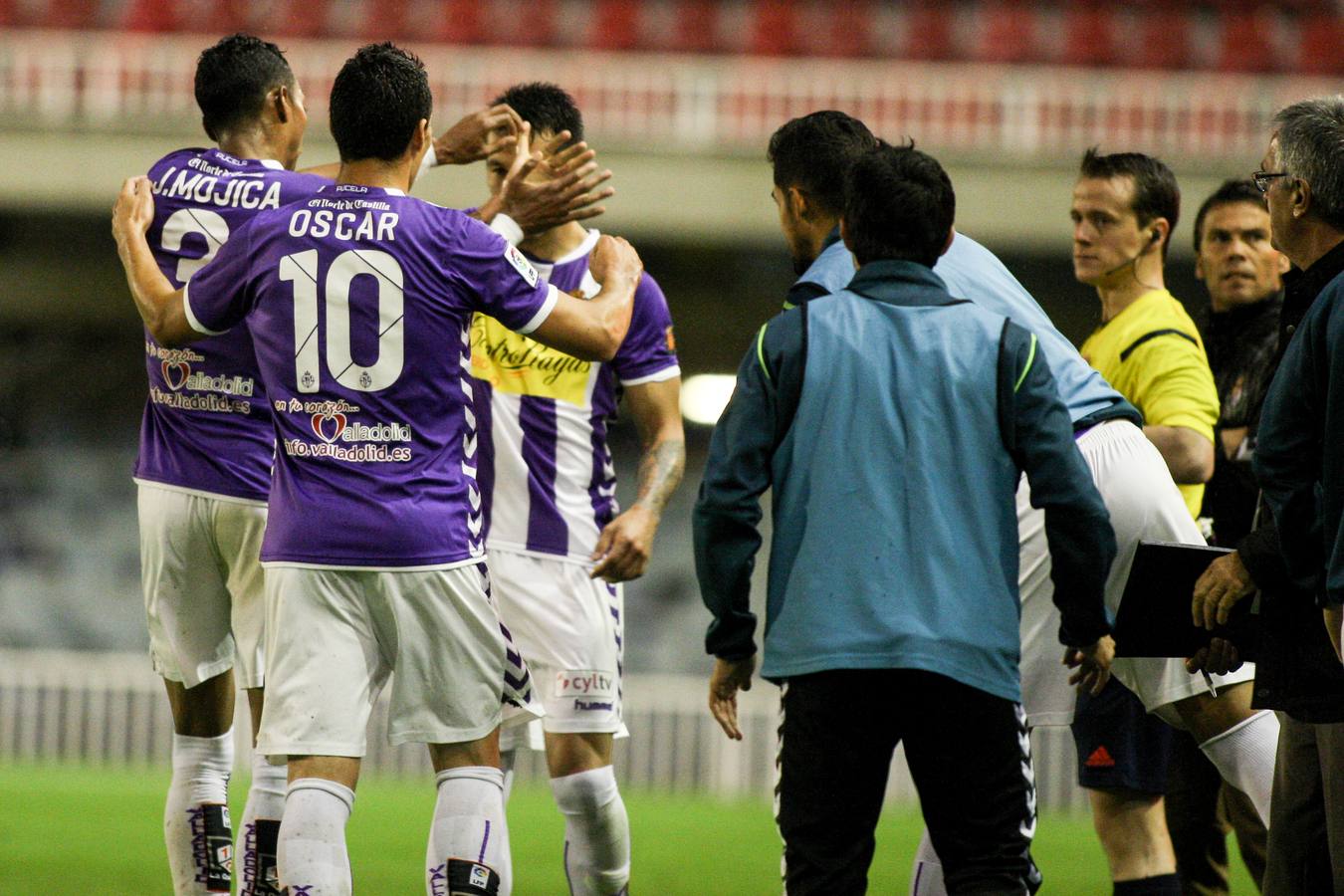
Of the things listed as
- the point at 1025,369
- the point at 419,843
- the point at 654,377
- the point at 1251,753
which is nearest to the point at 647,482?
the point at 654,377

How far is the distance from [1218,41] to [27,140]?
10.6m

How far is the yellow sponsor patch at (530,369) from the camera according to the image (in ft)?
14.6

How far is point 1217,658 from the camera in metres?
3.35

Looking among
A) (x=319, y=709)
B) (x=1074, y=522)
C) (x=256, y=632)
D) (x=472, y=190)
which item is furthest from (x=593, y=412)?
(x=472, y=190)

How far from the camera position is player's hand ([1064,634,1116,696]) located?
3145 mm

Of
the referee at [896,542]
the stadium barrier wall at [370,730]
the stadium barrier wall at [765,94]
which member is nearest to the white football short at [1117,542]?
the referee at [896,542]

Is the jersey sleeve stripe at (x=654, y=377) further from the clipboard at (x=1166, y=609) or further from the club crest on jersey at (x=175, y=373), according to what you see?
the clipboard at (x=1166, y=609)

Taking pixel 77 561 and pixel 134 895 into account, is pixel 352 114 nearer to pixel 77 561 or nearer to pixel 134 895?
pixel 134 895

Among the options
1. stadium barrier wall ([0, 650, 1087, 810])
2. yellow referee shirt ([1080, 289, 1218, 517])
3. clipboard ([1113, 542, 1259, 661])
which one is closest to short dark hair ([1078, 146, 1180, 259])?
yellow referee shirt ([1080, 289, 1218, 517])

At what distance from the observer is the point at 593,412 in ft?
14.8

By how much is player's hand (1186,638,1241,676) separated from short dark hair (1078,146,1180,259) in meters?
1.58

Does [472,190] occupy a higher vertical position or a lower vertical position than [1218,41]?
lower

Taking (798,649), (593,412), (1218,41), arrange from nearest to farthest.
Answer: (798,649)
(593,412)
(1218,41)

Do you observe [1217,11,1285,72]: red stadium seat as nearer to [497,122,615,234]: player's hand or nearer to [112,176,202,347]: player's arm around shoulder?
[497,122,615,234]: player's hand
